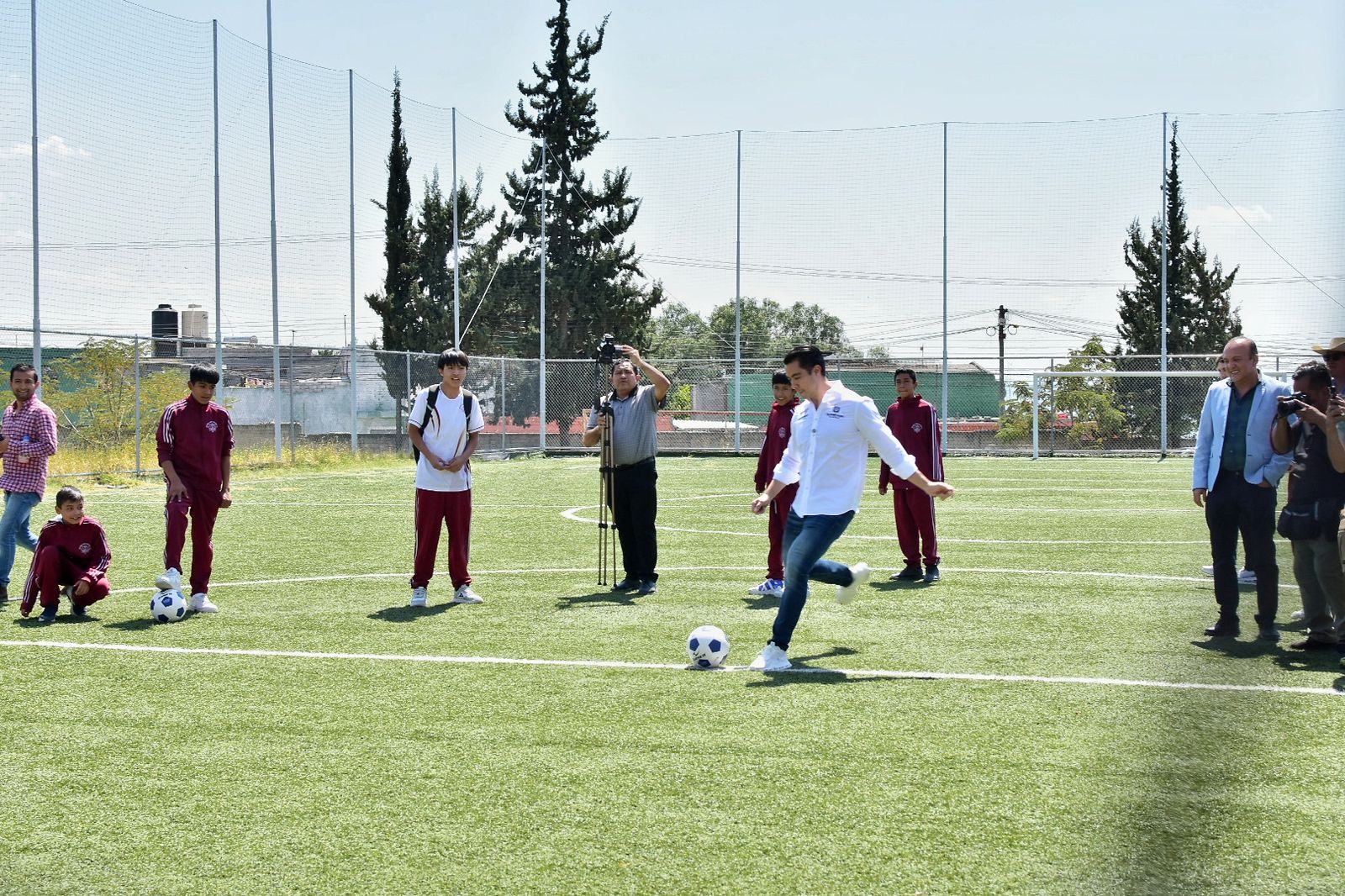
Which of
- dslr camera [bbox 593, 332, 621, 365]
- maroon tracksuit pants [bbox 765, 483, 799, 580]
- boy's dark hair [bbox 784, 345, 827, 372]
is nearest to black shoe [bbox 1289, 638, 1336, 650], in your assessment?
boy's dark hair [bbox 784, 345, 827, 372]

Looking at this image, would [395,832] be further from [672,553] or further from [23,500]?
[672,553]

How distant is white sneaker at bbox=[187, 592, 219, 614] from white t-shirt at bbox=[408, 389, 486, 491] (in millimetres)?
1784

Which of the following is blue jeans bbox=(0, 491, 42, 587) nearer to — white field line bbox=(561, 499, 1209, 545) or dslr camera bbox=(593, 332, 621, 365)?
dslr camera bbox=(593, 332, 621, 365)

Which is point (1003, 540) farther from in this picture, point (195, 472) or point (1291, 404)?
point (195, 472)

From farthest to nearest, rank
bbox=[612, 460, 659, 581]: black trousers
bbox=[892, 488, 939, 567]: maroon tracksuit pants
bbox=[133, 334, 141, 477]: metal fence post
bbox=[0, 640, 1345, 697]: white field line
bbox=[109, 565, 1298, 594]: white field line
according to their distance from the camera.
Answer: bbox=[133, 334, 141, 477]: metal fence post
bbox=[892, 488, 939, 567]: maroon tracksuit pants
bbox=[109, 565, 1298, 594]: white field line
bbox=[612, 460, 659, 581]: black trousers
bbox=[0, 640, 1345, 697]: white field line

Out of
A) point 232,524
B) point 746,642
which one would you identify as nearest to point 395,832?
point 746,642

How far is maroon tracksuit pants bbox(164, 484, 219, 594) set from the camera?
9.88 meters

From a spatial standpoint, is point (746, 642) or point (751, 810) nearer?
point (751, 810)

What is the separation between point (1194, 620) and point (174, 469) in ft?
24.9

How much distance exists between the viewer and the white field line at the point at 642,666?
6965 mm

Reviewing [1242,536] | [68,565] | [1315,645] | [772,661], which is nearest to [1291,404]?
[1242,536]

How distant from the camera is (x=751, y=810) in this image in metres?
4.88

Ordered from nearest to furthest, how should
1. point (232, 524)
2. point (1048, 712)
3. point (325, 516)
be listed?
point (1048, 712) < point (232, 524) < point (325, 516)

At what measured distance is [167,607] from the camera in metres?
9.25
